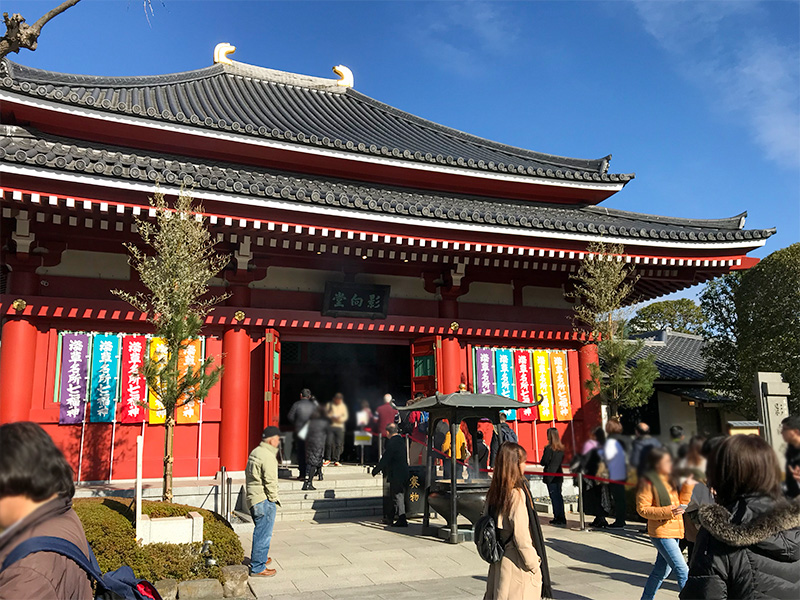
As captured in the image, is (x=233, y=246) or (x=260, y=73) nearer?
(x=233, y=246)

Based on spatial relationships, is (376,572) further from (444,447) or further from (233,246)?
(233,246)

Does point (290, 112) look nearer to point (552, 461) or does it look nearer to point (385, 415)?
point (385, 415)

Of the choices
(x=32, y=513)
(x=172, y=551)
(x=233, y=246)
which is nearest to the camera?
(x=32, y=513)

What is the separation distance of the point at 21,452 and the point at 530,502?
3.53 m

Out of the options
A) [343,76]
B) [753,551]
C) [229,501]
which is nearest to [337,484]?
[229,501]

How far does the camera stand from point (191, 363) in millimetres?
11883

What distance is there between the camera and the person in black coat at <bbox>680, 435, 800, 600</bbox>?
253 cm

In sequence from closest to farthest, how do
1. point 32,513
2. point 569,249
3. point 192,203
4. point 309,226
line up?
point 32,513, point 192,203, point 309,226, point 569,249

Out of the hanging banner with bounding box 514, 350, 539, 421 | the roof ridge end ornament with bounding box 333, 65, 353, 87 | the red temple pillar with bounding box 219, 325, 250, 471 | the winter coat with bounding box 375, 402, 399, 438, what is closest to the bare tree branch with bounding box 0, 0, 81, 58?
the red temple pillar with bounding box 219, 325, 250, 471

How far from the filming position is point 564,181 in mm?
15898

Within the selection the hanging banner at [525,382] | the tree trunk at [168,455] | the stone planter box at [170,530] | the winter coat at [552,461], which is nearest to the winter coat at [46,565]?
the stone planter box at [170,530]

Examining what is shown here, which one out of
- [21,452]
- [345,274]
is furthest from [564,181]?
[21,452]

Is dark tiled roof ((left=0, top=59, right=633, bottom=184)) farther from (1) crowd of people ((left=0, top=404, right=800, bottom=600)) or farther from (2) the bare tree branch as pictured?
(1) crowd of people ((left=0, top=404, right=800, bottom=600))

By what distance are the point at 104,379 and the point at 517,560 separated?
31.3 feet
